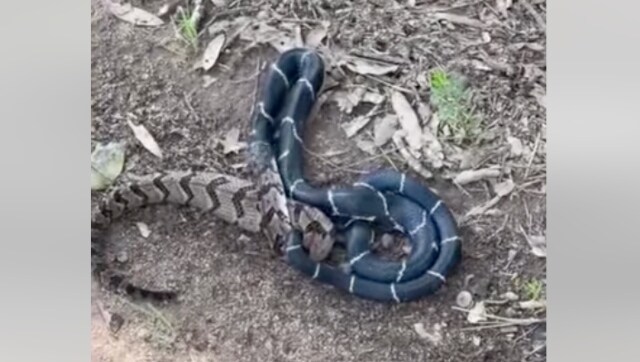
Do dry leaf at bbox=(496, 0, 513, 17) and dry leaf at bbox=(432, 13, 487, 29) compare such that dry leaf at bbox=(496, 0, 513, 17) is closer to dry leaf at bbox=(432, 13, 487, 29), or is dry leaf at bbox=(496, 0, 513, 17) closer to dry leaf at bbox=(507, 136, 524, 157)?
dry leaf at bbox=(432, 13, 487, 29)

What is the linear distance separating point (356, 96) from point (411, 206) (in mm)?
221

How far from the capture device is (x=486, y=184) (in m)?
1.79

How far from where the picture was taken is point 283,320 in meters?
1.80

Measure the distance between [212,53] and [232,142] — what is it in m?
0.17

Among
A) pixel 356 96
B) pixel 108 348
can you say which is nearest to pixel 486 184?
pixel 356 96

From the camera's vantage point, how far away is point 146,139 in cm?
184

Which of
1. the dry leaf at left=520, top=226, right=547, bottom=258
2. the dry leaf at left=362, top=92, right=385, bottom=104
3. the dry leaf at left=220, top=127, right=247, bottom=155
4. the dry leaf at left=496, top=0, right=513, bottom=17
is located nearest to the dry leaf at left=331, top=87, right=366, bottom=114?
the dry leaf at left=362, top=92, right=385, bottom=104
